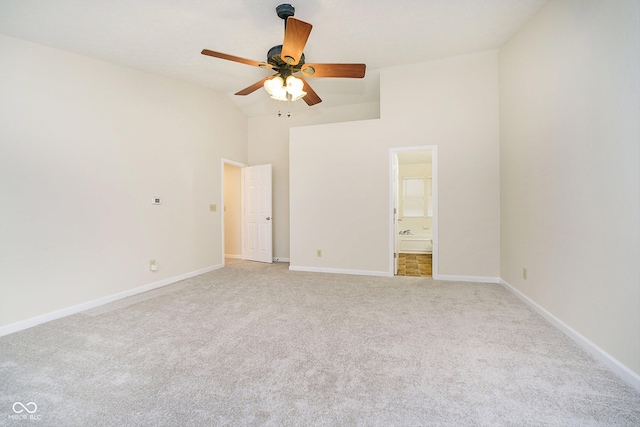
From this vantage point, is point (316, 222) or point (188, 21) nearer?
point (188, 21)

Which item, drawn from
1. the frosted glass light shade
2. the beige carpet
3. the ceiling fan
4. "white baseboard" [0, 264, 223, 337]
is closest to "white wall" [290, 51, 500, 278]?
the beige carpet

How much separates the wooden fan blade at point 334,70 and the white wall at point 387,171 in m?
1.68

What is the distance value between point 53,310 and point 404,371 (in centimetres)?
344

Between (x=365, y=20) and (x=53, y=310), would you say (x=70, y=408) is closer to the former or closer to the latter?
(x=53, y=310)

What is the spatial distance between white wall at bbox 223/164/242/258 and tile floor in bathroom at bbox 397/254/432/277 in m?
3.52

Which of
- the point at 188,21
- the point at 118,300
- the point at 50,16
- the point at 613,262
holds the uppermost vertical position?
the point at 188,21

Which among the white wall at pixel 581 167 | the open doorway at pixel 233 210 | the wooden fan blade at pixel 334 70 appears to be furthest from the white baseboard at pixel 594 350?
the open doorway at pixel 233 210

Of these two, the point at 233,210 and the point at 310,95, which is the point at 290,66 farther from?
the point at 233,210

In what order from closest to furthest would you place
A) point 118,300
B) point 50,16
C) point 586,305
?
1. point 586,305
2. point 50,16
3. point 118,300

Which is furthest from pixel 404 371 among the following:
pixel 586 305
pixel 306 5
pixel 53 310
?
pixel 53 310

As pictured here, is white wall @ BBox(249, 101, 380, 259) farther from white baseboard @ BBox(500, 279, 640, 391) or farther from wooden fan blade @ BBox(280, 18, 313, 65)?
white baseboard @ BBox(500, 279, 640, 391)

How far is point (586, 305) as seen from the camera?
6.75 ft

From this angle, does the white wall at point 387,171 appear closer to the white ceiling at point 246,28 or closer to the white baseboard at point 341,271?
the white baseboard at point 341,271

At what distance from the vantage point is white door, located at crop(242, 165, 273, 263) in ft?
17.8
